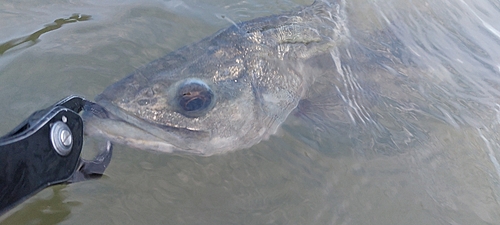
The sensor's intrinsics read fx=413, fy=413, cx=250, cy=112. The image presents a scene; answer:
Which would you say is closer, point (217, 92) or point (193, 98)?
point (193, 98)

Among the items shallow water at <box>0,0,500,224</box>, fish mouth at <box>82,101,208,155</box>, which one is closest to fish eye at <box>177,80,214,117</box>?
fish mouth at <box>82,101,208,155</box>

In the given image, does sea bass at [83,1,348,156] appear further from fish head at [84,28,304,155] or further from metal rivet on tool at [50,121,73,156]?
metal rivet on tool at [50,121,73,156]

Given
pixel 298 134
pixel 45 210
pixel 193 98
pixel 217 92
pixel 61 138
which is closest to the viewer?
pixel 61 138

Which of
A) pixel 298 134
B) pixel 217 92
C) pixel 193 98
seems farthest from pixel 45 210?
pixel 298 134

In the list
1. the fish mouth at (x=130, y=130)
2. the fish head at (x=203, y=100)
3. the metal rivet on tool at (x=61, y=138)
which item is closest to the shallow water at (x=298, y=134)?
the fish head at (x=203, y=100)

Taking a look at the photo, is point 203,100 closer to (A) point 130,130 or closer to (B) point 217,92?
(B) point 217,92

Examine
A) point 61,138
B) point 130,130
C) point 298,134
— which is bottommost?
point 298,134

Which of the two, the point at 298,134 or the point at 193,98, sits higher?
the point at 193,98
